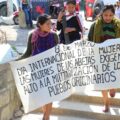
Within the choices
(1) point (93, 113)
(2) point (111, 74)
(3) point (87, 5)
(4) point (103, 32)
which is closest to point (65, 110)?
(1) point (93, 113)

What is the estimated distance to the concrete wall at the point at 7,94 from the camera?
20.1 feet

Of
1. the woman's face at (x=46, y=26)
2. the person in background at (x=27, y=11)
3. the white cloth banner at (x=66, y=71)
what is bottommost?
the person in background at (x=27, y=11)

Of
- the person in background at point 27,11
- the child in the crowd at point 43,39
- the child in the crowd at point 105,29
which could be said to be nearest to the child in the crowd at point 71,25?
the child in the crowd at point 105,29

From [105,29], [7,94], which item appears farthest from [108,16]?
[7,94]

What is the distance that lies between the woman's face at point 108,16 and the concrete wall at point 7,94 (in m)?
1.53

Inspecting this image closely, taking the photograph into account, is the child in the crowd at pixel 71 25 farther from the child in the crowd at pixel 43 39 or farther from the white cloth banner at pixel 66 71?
the child in the crowd at pixel 43 39

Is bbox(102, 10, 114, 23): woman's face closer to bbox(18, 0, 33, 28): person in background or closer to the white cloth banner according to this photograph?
the white cloth banner

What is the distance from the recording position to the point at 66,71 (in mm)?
6086

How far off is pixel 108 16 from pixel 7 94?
1.83m

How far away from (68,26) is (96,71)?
0.98 metres

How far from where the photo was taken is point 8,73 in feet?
20.4

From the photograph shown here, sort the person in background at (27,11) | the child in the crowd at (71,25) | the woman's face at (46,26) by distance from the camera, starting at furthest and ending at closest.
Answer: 1. the person in background at (27,11)
2. the child in the crowd at (71,25)
3. the woman's face at (46,26)

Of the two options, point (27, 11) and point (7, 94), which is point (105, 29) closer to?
point (7, 94)

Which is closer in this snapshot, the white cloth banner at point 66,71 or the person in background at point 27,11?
the white cloth banner at point 66,71
